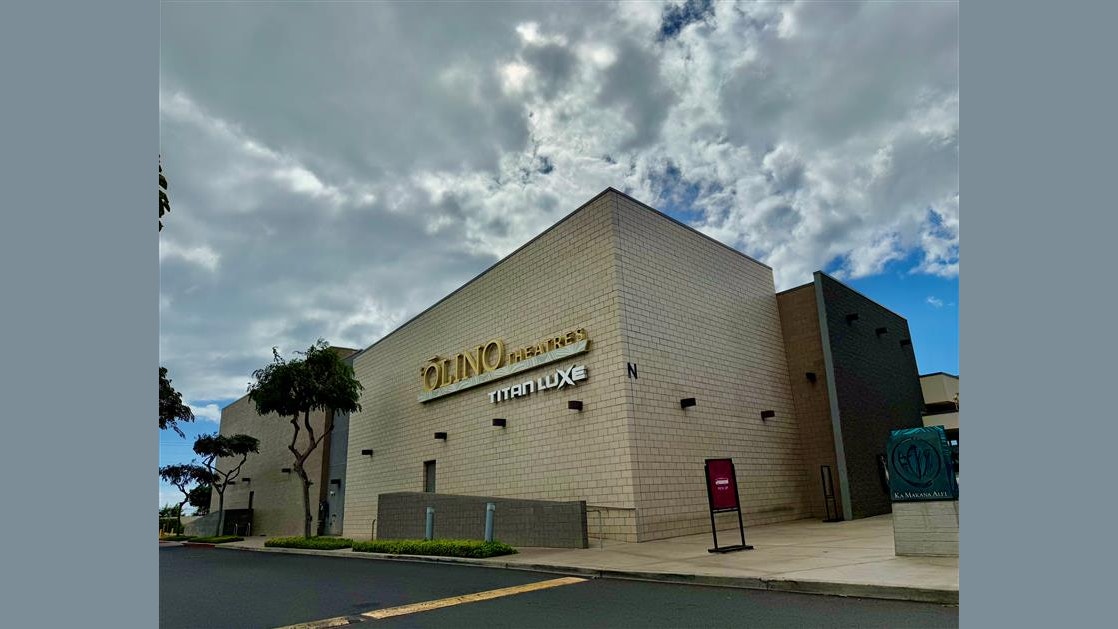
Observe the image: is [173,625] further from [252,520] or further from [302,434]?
[252,520]

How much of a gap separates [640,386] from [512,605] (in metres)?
8.16

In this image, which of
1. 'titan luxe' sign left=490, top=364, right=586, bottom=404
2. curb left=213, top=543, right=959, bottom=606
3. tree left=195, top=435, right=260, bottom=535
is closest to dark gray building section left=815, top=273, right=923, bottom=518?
'titan luxe' sign left=490, top=364, right=586, bottom=404

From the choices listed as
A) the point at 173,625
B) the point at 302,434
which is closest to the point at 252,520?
the point at 302,434

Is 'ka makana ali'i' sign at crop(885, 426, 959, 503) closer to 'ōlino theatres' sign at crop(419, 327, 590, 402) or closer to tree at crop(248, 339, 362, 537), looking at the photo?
'ōlino theatres' sign at crop(419, 327, 590, 402)

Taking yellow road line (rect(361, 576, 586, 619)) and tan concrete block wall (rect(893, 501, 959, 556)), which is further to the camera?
tan concrete block wall (rect(893, 501, 959, 556))

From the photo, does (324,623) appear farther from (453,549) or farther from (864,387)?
(864,387)

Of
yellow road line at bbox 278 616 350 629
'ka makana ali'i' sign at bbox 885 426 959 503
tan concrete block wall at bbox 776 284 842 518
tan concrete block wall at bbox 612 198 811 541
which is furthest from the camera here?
tan concrete block wall at bbox 776 284 842 518

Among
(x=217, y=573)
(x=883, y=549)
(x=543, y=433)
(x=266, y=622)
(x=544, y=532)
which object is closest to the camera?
(x=266, y=622)

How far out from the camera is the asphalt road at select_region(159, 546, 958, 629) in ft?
19.7

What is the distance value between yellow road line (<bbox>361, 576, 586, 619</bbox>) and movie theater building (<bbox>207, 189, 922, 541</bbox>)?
5037mm

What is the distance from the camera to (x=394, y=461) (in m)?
23.5

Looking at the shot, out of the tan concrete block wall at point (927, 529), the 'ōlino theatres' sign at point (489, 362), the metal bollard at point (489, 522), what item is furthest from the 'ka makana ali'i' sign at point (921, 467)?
the metal bollard at point (489, 522)

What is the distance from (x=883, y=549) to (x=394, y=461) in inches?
697

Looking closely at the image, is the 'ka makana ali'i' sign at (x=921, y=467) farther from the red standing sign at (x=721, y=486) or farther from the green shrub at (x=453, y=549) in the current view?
the green shrub at (x=453, y=549)
